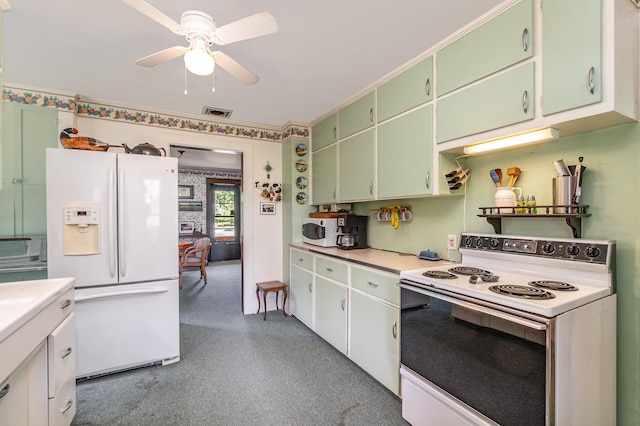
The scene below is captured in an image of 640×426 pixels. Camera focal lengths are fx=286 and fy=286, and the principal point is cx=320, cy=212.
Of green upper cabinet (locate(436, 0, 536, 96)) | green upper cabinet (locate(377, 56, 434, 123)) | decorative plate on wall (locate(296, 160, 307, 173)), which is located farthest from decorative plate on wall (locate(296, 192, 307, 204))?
green upper cabinet (locate(436, 0, 536, 96))

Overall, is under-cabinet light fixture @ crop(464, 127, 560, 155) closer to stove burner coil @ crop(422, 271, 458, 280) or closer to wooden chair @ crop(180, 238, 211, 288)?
stove burner coil @ crop(422, 271, 458, 280)

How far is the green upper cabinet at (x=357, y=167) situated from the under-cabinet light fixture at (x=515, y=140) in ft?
2.90

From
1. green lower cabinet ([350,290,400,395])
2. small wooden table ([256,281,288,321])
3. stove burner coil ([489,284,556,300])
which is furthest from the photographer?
small wooden table ([256,281,288,321])

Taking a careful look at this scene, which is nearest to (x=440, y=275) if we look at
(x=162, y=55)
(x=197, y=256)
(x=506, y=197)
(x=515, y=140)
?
(x=506, y=197)

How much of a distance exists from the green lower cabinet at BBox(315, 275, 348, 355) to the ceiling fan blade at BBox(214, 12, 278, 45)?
1.91m

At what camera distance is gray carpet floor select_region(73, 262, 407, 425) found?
1.79m

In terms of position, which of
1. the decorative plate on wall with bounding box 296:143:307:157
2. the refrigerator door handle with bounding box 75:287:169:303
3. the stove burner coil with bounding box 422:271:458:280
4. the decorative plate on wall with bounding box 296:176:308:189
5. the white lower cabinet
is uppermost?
the decorative plate on wall with bounding box 296:143:307:157

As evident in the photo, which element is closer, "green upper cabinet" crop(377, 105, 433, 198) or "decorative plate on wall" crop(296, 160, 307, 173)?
"green upper cabinet" crop(377, 105, 433, 198)

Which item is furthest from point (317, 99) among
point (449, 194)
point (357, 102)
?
point (449, 194)

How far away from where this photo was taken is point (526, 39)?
4.86 ft

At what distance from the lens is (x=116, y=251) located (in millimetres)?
2229

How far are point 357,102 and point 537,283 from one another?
2113 mm

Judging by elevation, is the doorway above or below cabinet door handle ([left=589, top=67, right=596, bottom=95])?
below

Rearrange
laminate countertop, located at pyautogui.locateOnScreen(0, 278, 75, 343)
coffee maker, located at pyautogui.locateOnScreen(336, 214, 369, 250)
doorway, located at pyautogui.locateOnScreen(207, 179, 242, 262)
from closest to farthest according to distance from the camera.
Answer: laminate countertop, located at pyautogui.locateOnScreen(0, 278, 75, 343)
coffee maker, located at pyautogui.locateOnScreen(336, 214, 369, 250)
doorway, located at pyautogui.locateOnScreen(207, 179, 242, 262)
